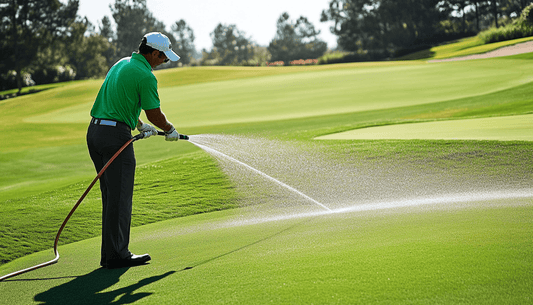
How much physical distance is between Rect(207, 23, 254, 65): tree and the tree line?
40.6 feet

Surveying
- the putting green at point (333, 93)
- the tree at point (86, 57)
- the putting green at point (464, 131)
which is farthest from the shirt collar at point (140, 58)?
the tree at point (86, 57)

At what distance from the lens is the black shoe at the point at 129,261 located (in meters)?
4.00

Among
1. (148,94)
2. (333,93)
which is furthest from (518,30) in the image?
(148,94)

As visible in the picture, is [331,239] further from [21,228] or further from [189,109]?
[189,109]

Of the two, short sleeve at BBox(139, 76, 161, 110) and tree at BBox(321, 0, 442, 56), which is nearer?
short sleeve at BBox(139, 76, 161, 110)

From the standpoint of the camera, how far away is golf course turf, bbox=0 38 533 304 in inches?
106

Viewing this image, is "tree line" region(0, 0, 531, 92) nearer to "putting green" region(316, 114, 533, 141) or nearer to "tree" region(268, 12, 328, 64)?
"tree" region(268, 12, 328, 64)

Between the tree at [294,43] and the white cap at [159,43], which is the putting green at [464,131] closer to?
the white cap at [159,43]

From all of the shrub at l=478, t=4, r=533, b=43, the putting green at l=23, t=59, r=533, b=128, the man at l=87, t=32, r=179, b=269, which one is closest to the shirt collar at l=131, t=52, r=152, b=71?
the man at l=87, t=32, r=179, b=269

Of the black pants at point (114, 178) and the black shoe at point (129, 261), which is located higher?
the black pants at point (114, 178)

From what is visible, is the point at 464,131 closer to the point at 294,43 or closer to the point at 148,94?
the point at 148,94

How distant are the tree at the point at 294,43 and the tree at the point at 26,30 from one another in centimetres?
4849

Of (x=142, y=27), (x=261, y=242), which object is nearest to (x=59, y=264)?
(x=261, y=242)

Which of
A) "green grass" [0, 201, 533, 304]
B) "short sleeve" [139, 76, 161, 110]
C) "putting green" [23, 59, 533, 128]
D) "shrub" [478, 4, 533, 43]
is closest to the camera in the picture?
"green grass" [0, 201, 533, 304]
